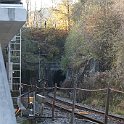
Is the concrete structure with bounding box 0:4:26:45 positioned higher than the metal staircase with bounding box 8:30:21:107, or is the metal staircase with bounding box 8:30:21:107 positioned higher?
the concrete structure with bounding box 0:4:26:45

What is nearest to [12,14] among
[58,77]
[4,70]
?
[4,70]

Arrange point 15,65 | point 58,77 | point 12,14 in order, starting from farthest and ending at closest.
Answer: point 58,77 < point 15,65 < point 12,14

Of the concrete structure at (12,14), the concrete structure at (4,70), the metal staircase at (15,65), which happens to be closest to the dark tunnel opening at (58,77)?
the metal staircase at (15,65)

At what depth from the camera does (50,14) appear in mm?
43562

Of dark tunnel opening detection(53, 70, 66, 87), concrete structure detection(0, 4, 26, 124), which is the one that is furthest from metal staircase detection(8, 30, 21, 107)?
concrete structure detection(0, 4, 26, 124)

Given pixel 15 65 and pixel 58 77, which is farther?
pixel 58 77

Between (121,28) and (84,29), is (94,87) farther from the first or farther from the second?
(84,29)

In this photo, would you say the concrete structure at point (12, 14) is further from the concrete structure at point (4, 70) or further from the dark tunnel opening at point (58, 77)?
the dark tunnel opening at point (58, 77)

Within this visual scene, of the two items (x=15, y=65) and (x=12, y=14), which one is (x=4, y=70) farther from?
(x=15, y=65)

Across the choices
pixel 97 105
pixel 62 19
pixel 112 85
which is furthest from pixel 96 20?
pixel 62 19

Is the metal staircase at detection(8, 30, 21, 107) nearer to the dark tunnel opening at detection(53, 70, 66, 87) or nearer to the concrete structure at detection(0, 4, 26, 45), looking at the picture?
the dark tunnel opening at detection(53, 70, 66, 87)

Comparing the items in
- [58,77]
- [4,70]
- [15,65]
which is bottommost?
[58,77]

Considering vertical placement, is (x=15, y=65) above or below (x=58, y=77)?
above

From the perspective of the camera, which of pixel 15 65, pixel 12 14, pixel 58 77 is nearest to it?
pixel 12 14
